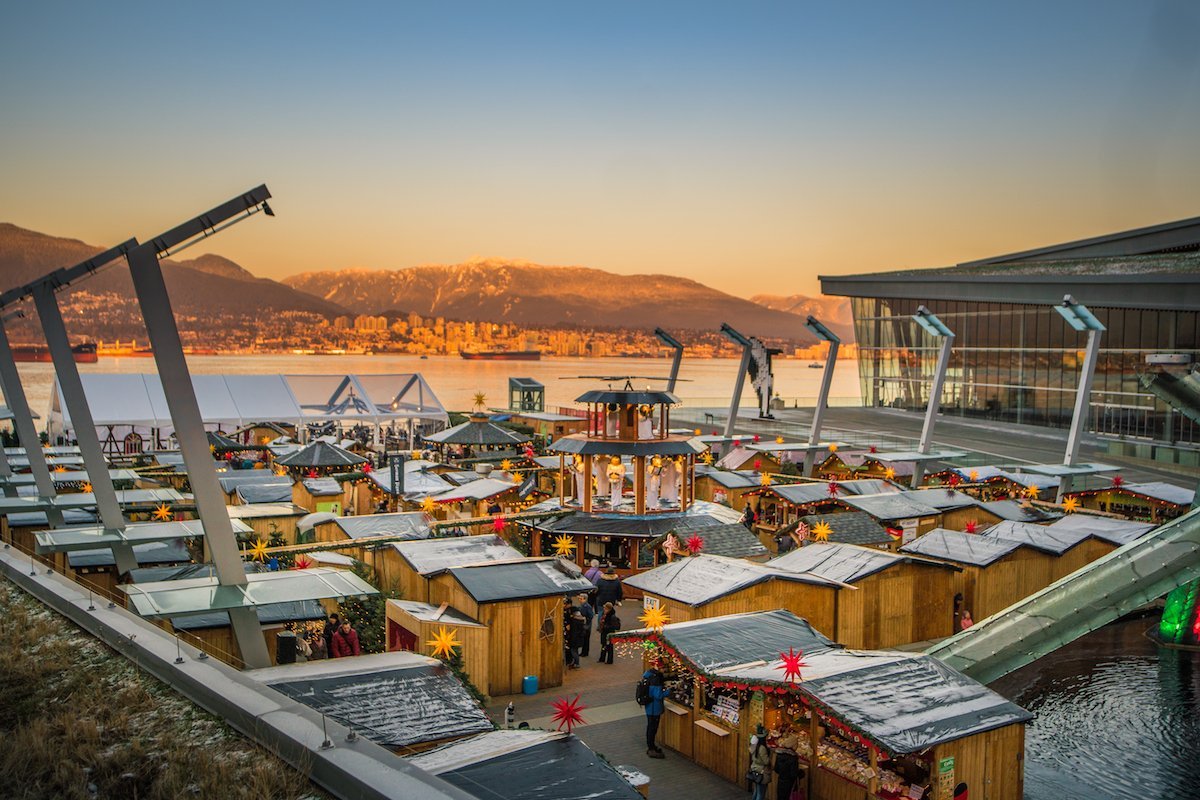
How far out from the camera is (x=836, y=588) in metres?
18.3

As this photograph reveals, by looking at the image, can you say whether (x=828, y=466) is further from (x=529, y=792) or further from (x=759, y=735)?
(x=529, y=792)

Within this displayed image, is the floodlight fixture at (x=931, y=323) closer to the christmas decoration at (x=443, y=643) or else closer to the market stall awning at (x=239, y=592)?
the christmas decoration at (x=443, y=643)

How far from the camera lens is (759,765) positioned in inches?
459

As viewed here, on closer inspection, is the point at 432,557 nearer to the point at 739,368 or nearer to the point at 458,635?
the point at 458,635

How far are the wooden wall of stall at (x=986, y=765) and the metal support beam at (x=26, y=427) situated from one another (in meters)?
18.0

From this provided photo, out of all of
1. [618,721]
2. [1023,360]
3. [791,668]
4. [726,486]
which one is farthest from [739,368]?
[791,668]

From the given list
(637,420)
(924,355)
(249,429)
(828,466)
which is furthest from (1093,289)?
(249,429)

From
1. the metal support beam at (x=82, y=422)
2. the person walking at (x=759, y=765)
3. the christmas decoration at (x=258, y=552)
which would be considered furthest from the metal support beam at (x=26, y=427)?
the person walking at (x=759, y=765)

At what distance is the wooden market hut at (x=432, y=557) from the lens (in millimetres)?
18172

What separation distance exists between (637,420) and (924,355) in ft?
150

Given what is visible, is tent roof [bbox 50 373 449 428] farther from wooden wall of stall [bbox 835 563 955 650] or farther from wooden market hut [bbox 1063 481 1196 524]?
wooden wall of stall [bbox 835 563 955 650]

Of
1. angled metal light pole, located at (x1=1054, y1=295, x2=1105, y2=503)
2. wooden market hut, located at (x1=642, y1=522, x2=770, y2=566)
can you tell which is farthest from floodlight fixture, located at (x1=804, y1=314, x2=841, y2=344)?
wooden market hut, located at (x1=642, y1=522, x2=770, y2=566)

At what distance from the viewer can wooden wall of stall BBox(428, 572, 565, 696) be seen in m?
15.9

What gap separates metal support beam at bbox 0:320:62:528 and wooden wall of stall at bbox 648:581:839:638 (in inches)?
516
